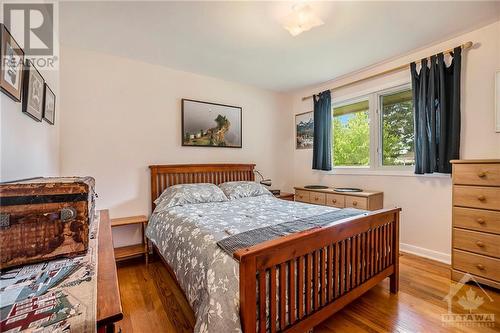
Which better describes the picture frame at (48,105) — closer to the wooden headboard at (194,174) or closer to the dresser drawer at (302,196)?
the wooden headboard at (194,174)

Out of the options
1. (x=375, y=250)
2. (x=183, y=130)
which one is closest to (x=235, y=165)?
(x=183, y=130)

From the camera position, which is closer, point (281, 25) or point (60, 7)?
point (60, 7)

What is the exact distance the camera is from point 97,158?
2.70m

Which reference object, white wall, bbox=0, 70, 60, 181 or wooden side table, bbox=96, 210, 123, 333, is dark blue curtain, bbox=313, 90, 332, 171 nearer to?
wooden side table, bbox=96, 210, 123, 333

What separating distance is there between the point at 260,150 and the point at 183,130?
1.45m

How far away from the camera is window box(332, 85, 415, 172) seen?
9.76 feet

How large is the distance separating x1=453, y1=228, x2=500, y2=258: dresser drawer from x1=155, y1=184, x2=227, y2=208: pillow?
2.44 m

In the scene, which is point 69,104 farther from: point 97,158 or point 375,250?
point 375,250

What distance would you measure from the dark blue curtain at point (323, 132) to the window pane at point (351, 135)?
16 cm

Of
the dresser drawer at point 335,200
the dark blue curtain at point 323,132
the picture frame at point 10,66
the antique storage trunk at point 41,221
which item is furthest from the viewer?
the dark blue curtain at point 323,132

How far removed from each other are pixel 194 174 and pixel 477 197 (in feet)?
10.2

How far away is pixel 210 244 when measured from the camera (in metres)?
1.48

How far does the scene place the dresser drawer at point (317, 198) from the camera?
135 inches

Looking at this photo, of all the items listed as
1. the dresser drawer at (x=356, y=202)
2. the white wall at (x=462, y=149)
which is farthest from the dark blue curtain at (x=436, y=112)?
the dresser drawer at (x=356, y=202)
